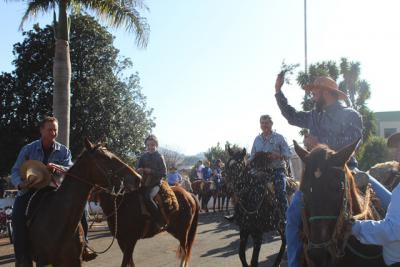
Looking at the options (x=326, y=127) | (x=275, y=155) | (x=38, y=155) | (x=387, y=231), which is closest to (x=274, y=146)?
(x=275, y=155)

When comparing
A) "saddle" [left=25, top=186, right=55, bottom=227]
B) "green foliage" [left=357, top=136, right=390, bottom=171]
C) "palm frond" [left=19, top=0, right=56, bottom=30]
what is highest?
"palm frond" [left=19, top=0, right=56, bottom=30]

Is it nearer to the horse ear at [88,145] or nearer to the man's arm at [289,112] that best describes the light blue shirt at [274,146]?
the man's arm at [289,112]

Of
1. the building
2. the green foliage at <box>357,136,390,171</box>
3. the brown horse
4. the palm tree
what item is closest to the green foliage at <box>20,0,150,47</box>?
the palm tree

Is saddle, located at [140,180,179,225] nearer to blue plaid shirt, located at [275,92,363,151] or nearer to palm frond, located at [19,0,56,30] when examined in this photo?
blue plaid shirt, located at [275,92,363,151]

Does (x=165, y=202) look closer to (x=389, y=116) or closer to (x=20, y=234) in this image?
(x=20, y=234)

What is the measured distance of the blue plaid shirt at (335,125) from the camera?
4395 millimetres

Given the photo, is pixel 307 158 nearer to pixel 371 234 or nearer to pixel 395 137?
pixel 371 234

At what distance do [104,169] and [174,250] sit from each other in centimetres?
597

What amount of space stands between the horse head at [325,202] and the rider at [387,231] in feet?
0.46

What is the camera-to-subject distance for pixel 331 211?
10.8 feet

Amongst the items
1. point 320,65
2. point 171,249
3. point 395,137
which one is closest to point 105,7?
point 171,249

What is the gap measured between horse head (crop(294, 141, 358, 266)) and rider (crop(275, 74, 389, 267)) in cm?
53

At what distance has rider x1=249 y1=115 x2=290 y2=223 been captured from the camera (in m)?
8.20

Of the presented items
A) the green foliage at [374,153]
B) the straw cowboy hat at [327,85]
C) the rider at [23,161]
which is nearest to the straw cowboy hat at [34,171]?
the rider at [23,161]
